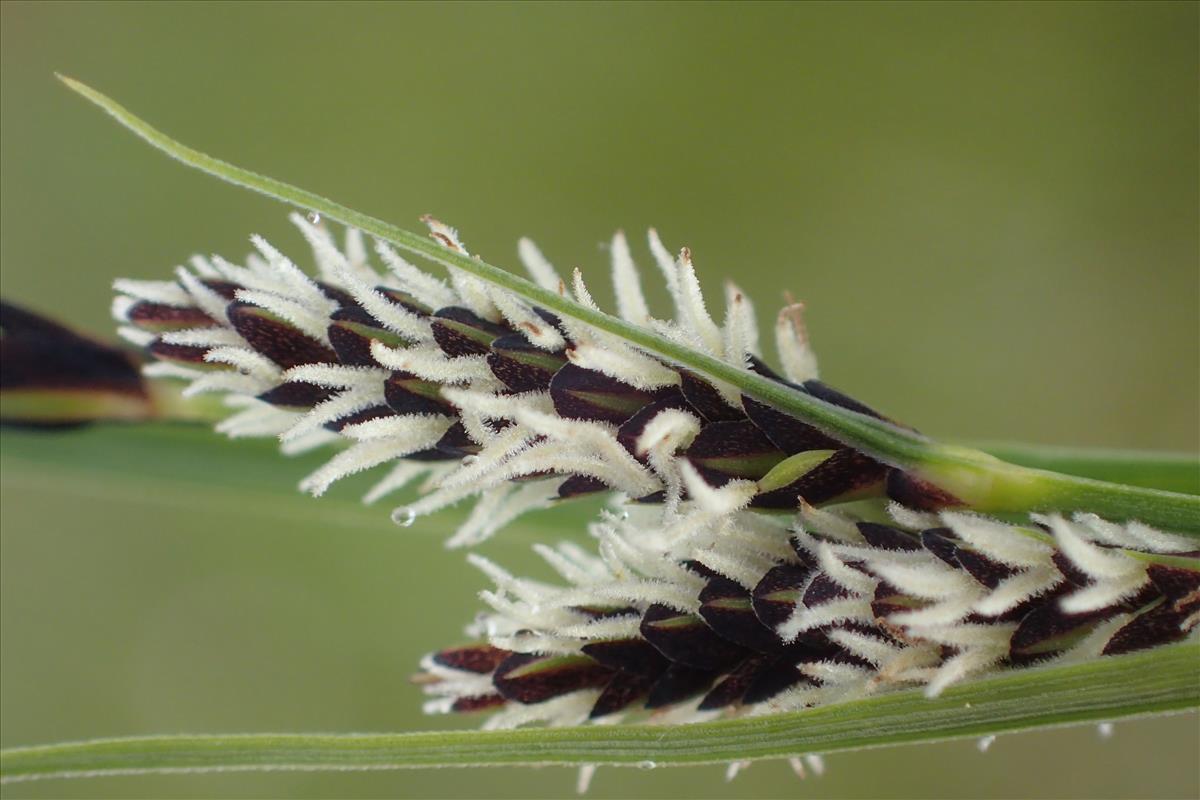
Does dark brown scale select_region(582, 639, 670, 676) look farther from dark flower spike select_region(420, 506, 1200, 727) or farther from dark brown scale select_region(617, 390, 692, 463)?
dark brown scale select_region(617, 390, 692, 463)

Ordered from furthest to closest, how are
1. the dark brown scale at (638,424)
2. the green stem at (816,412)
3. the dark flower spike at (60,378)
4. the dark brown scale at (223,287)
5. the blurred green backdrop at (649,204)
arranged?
the blurred green backdrop at (649,204) < the dark flower spike at (60,378) < the dark brown scale at (223,287) < the dark brown scale at (638,424) < the green stem at (816,412)

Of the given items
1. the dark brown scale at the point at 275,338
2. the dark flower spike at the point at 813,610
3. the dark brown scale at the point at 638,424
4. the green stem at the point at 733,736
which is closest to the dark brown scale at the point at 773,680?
the dark flower spike at the point at 813,610

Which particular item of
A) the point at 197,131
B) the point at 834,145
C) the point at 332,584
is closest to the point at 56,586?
the point at 332,584

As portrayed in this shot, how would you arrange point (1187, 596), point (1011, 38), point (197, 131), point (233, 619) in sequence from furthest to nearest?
point (233, 619)
point (197, 131)
point (1011, 38)
point (1187, 596)

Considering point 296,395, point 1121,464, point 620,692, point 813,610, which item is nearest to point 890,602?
point 813,610

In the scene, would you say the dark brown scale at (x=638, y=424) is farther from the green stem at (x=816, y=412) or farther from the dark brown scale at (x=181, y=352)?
the dark brown scale at (x=181, y=352)

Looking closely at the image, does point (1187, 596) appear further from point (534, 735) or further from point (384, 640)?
point (384, 640)

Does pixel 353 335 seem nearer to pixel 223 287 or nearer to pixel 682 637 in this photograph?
pixel 223 287
